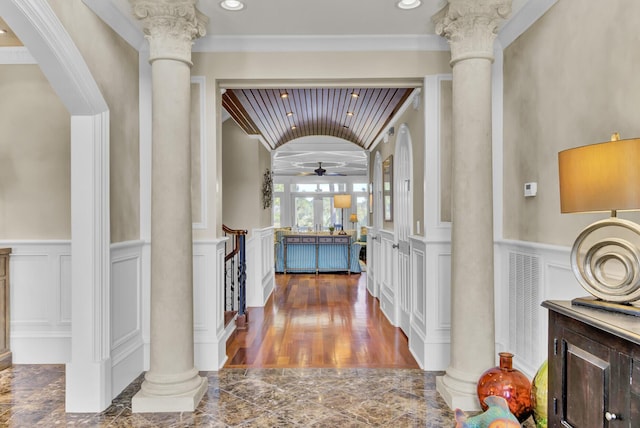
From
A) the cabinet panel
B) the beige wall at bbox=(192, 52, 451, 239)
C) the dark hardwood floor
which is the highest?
the beige wall at bbox=(192, 52, 451, 239)

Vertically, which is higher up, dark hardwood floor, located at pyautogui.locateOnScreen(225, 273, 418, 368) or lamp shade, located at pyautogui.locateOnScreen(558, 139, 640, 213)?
lamp shade, located at pyautogui.locateOnScreen(558, 139, 640, 213)

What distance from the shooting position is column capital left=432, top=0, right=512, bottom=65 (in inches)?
109

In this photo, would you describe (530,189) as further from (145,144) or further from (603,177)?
(145,144)

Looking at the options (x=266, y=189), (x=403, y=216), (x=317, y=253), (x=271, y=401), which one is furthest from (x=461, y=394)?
(x=317, y=253)

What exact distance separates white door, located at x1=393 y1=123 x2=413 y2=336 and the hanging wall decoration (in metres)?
2.26

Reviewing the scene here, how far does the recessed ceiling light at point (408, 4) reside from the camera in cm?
286

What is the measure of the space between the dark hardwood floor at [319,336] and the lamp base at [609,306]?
206cm

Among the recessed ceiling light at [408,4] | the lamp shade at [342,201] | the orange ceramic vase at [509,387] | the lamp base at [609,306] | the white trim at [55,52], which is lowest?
the orange ceramic vase at [509,387]

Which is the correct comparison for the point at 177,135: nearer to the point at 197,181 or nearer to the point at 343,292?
the point at 197,181

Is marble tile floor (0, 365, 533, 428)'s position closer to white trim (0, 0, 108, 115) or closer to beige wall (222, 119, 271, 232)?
white trim (0, 0, 108, 115)

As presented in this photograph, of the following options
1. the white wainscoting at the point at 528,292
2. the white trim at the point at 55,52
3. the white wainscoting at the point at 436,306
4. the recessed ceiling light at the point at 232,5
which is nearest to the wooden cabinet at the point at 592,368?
the white wainscoting at the point at 528,292

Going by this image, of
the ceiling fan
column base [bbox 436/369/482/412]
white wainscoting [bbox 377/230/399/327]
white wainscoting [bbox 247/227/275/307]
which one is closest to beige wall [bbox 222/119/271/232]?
white wainscoting [bbox 247/227/275/307]

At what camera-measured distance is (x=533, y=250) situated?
113 inches

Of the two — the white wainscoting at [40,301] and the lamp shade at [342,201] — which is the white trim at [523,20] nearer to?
the white wainscoting at [40,301]
